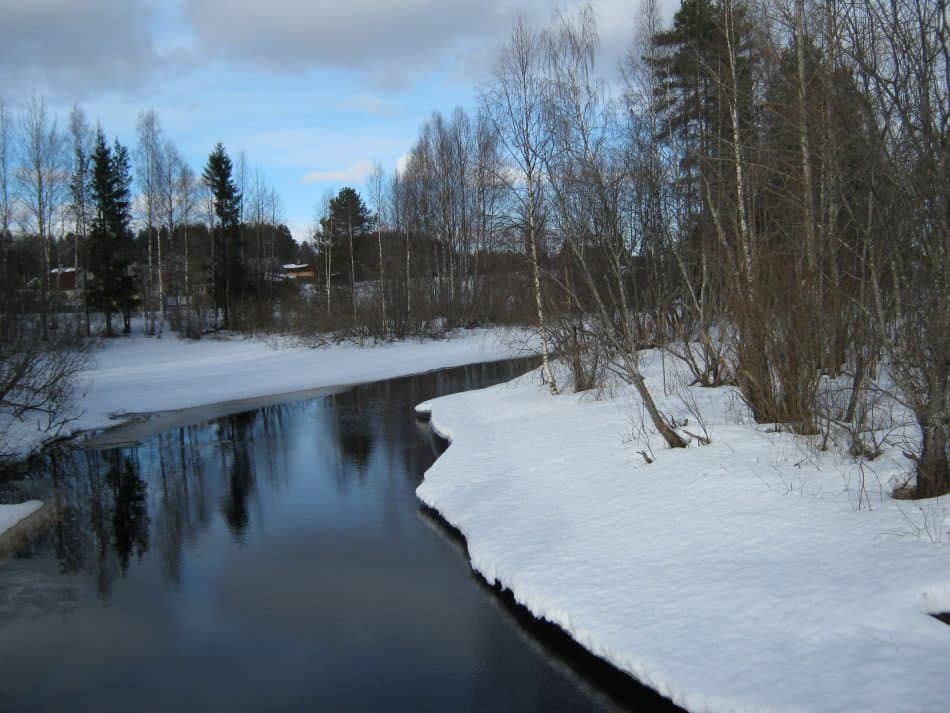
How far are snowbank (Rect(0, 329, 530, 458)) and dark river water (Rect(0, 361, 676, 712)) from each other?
6626mm

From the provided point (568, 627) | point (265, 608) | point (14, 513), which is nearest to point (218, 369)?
point (14, 513)

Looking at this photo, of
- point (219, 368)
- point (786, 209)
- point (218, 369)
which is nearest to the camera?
point (786, 209)

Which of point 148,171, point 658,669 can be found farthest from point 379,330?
point 658,669

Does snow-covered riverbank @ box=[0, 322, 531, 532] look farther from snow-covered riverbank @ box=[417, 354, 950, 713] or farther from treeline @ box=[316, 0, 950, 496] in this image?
snow-covered riverbank @ box=[417, 354, 950, 713]

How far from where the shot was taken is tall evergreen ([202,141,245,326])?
4509 cm

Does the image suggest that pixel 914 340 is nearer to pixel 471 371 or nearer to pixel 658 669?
pixel 658 669

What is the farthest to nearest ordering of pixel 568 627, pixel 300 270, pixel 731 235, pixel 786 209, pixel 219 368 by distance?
pixel 300 270 < pixel 219 368 < pixel 731 235 < pixel 786 209 < pixel 568 627

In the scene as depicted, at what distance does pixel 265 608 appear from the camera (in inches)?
313

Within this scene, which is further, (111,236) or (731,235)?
(111,236)

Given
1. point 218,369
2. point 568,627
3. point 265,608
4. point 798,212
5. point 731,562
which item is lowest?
point 265,608

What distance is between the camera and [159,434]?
59.0 ft

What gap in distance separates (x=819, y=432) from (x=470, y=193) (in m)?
40.5

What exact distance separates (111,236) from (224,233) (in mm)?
7205

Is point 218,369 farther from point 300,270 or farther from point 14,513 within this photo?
point 300,270
